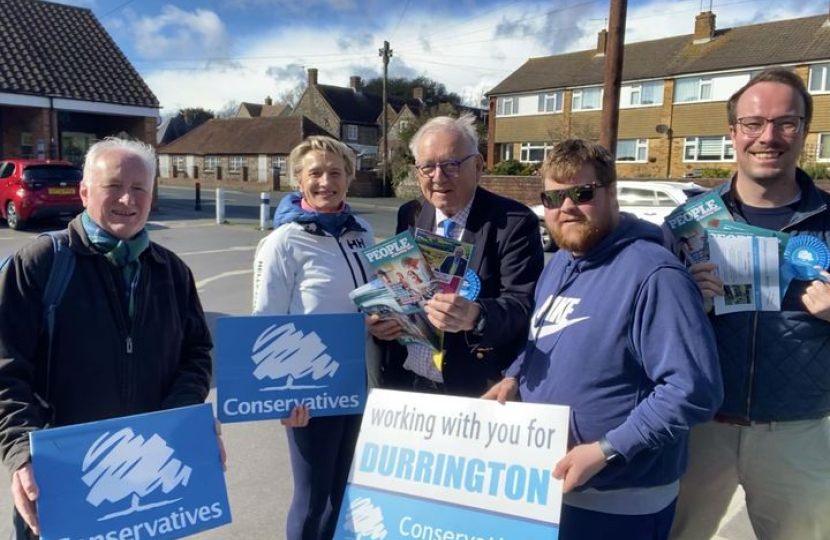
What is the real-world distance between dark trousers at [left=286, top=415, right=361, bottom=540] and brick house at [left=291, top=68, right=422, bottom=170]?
57.0 meters

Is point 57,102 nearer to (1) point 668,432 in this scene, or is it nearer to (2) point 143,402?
(2) point 143,402

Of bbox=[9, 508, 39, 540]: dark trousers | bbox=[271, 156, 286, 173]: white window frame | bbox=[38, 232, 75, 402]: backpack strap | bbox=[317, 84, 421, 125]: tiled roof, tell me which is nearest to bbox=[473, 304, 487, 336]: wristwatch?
bbox=[38, 232, 75, 402]: backpack strap

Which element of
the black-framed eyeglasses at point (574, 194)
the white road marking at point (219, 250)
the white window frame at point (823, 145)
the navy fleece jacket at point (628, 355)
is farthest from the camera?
the white window frame at point (823, 145)

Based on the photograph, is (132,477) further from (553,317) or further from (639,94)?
(639,94)

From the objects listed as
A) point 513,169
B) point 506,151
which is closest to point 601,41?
point 506,151

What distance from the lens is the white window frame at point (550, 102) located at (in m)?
40.2

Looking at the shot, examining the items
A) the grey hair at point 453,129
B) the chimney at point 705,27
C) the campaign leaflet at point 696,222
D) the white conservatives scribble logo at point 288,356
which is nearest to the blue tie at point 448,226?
the grey hair at point 453,129

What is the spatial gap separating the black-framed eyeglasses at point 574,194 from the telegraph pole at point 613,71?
29.4 ft

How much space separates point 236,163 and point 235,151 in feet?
3.31

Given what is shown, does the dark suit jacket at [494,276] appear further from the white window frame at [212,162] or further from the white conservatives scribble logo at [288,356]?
the white window frame at [212,162]

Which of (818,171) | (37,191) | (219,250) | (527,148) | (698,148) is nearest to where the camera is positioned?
(219,250)

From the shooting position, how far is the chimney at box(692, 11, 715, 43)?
3536 cm

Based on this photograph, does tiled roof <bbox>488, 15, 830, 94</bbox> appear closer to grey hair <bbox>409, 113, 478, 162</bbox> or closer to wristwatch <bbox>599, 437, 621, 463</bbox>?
grey hair <bbox>409, 113, 478, 162</bbox>

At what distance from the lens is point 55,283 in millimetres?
2059
